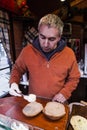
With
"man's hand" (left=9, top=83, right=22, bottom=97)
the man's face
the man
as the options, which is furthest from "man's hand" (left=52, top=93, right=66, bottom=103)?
the man's face

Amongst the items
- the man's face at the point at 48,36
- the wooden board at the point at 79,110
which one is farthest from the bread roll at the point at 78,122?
the man's face at the point at 48,36

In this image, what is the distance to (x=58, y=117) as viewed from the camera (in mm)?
1050

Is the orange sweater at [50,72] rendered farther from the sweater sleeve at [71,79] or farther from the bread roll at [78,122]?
the bread roll at [78,122]

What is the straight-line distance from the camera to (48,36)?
137 cm

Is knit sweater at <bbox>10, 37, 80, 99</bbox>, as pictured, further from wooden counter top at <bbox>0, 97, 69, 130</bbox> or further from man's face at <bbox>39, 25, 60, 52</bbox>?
wooden counter top at <bbox>0, 97, 69, 130</bbox>

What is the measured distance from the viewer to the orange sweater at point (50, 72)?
1520 mm

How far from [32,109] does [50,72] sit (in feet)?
1.48

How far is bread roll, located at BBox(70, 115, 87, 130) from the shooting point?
106cm

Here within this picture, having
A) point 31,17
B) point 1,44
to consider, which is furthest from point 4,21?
point 31,17

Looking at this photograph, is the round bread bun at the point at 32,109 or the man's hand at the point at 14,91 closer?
the round bread bun at the point at 32,109

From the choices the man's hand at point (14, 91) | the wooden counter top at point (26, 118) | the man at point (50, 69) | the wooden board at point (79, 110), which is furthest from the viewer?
the man at point (50, 69)

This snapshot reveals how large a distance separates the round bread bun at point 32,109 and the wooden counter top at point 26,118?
0.8 inches

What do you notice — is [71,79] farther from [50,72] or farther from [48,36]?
[48,36]

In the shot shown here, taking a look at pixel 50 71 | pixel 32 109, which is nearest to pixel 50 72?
pixel 50 71
